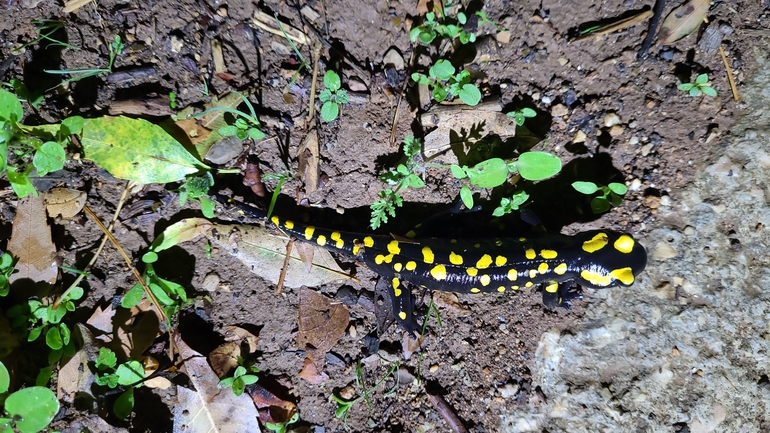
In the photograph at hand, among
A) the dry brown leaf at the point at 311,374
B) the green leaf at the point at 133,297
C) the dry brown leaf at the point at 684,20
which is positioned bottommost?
the dry brown leaf at the point at 311,374

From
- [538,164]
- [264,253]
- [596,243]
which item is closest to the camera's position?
[538,164]

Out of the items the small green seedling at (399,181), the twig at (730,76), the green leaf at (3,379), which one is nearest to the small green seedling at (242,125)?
the small green seedling at (399,181)

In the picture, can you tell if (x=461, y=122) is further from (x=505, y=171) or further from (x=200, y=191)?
(x=200, y=191)

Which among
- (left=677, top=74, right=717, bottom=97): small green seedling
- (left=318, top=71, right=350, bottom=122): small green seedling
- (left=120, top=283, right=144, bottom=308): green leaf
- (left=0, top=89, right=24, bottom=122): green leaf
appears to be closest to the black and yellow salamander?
(left=318, top=71, right=350, bottom=122): small green seedling

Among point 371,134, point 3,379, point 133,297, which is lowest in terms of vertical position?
point 3,379

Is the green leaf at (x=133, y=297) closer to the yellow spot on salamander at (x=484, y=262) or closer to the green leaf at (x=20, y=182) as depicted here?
the green leaf at (x=20, y=182)

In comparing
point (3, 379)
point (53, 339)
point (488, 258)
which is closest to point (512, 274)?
point (488, 258)

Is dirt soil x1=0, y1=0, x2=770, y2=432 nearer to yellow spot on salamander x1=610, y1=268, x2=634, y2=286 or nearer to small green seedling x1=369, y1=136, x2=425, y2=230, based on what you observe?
small green seedling x1=369, y1=136, x2=425, y2=230

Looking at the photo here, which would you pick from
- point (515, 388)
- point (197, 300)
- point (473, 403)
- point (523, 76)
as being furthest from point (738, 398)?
point (197, 300)
